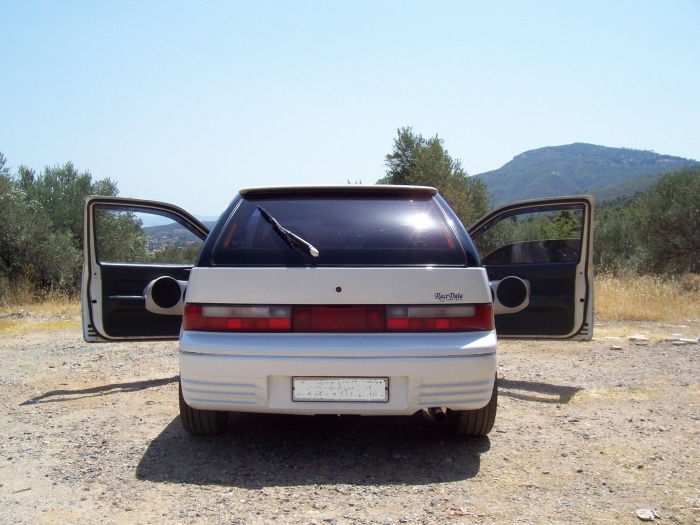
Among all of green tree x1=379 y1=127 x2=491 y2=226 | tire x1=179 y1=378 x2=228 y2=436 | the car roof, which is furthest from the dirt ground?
green tree x1=379 y1=127 x2=491 y2=226

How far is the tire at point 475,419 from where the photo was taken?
3.91m

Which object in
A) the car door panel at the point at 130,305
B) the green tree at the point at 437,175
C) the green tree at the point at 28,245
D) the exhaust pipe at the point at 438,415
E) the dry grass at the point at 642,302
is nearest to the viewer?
the exhaust pipe at the point at 438,415

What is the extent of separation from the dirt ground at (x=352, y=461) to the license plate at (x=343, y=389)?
1.40ft

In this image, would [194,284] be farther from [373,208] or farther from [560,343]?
[560,343]

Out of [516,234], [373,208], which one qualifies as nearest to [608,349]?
[373,208]

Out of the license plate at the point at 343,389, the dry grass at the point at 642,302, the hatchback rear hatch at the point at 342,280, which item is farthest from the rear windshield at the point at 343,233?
the dry grass at the point at 642,302

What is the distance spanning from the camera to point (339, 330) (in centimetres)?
344

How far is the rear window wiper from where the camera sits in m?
3.50

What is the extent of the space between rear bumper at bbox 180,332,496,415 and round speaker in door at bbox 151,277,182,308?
68.6 inches

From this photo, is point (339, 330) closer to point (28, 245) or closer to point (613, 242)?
point (28, 245)

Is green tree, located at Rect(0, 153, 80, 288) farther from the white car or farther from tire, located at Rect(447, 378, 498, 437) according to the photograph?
tire, located at Rect(447, 378, 498, 437)

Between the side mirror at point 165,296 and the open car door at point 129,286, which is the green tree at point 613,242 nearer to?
the open car door at point 129,286

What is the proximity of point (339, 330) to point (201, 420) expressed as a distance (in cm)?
118

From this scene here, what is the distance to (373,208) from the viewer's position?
3.81 m
